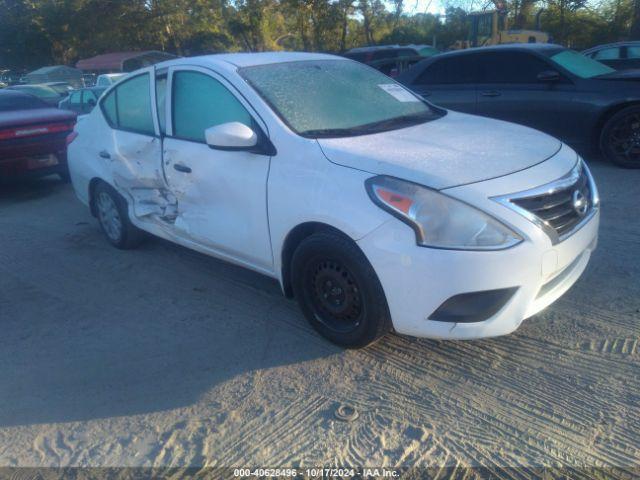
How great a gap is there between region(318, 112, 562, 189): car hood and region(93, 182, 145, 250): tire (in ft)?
8.31

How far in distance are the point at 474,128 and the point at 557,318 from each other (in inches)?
52.0

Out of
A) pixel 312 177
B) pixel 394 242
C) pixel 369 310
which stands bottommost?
pixel 369 310

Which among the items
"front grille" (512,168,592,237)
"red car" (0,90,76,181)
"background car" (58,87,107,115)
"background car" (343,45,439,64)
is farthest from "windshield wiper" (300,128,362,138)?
"background car" (343,45,439,64)

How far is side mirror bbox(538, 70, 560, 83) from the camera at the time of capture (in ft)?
22.6

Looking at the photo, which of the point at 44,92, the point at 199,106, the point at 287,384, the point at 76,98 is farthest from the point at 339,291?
the point at 44,92

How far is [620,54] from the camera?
12492 mm

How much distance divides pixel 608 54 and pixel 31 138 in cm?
1171

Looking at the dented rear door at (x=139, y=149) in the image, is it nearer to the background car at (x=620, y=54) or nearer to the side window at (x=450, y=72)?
the side window at (x=450, y=72)

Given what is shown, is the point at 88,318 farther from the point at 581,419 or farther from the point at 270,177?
the point at 581,419

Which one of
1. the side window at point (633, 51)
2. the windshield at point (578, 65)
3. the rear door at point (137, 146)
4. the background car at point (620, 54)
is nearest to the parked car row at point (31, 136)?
the rear door at point (137, 146)

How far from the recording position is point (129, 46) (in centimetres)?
4050

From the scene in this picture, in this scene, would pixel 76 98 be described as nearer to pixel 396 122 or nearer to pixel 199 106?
pixel 199 106

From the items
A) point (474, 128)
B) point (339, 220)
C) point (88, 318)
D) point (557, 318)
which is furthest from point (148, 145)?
point (557, 318)

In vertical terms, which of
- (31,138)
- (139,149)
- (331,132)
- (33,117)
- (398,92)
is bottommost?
(31,138)
